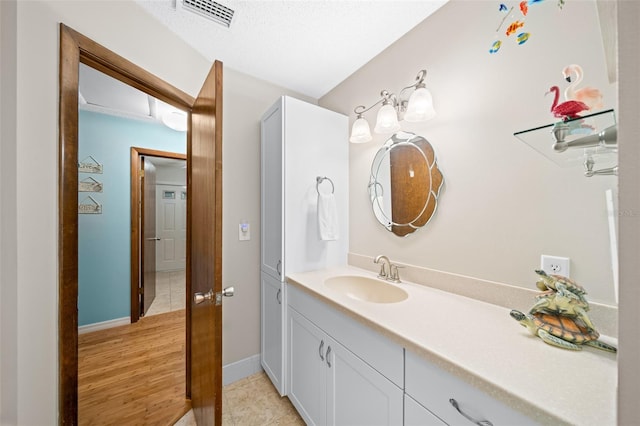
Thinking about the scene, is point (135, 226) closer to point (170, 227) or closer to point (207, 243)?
point (207, 243)

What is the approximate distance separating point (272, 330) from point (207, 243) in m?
0.95

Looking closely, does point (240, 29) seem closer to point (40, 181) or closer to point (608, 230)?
point (40, 181)

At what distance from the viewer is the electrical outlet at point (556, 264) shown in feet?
2.94

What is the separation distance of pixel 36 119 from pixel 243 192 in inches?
45.6

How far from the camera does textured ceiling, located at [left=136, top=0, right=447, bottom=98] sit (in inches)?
50.3

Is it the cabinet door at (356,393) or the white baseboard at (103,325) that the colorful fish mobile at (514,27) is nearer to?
the cabinet door at (356,393)

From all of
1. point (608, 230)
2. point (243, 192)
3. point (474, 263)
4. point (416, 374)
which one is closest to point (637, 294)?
point (416, 374)

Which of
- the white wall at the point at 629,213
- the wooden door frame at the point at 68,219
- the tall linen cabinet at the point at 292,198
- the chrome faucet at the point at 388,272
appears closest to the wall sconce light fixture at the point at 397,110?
the tall linen cabinet at the point at 292,198

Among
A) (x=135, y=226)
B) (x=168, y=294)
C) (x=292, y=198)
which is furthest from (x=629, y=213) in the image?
(x=168, y=294)

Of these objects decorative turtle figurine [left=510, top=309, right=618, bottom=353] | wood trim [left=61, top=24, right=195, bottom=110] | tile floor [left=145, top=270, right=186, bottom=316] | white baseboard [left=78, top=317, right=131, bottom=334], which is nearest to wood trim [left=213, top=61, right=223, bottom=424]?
wood trim [left=61, top=24, right=195, bottom=110]

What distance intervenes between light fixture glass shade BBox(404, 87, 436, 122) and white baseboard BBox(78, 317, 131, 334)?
3.55 m

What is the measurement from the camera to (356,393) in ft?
3.37

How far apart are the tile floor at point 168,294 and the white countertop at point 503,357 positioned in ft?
10.3

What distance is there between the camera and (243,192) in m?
1.91
